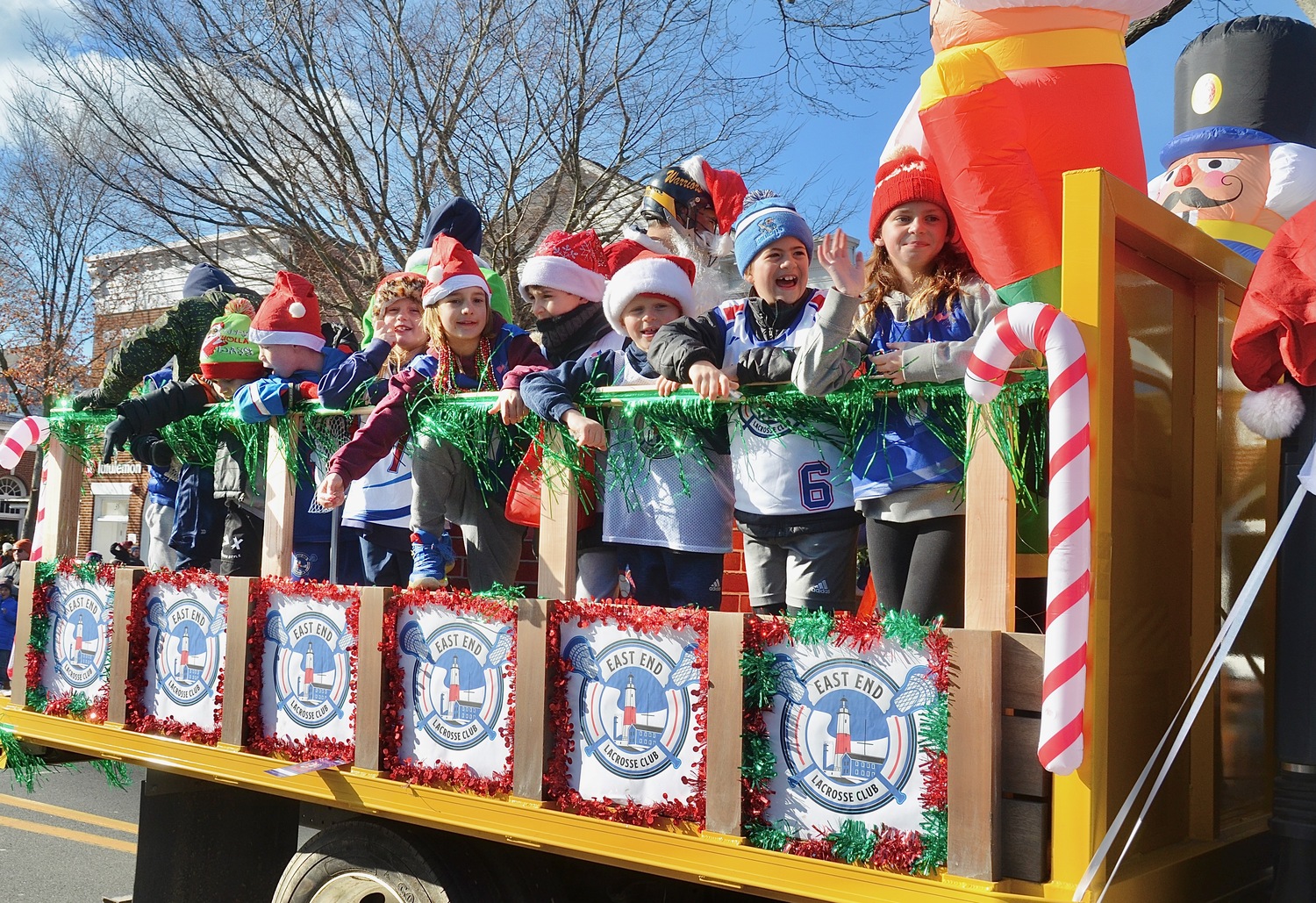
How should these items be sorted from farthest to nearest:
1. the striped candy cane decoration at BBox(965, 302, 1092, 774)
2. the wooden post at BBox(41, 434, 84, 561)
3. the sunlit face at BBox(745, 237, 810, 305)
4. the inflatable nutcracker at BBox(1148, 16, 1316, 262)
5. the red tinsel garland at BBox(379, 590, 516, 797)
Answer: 1. the inflatable nutcracker at BBox(1148, 16, 1316, 262)
2. the wooden post at BBox(41, 434, 84, 561)
3. the sunlit face at BBox(745, 237, 810, 305)
4. the red tinsel garland at BBox(379, 590, 516, 797)
5. the striped candy cane decoration at BBox(965, 302, 1092, 774)

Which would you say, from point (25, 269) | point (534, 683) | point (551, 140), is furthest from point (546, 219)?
point (25, 269)

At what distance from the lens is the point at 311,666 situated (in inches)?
141

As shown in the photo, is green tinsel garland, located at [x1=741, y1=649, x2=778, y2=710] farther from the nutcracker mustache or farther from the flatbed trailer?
the nutcracker mustache

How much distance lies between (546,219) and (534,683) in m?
9.87

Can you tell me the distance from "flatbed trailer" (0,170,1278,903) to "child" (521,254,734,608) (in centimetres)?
24

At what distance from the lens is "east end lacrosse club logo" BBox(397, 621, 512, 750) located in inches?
123

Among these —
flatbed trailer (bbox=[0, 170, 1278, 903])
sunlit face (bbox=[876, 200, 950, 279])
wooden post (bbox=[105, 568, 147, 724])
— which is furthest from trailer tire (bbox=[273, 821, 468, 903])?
sunlit face (bbox=[876, 200, 950, 279])

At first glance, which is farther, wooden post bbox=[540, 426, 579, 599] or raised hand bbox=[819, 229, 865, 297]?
wooden post bbox=[540, 426, 579, 599]

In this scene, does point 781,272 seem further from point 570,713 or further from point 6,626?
point 6,626

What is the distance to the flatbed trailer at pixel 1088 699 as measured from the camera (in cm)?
233

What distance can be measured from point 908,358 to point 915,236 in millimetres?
654

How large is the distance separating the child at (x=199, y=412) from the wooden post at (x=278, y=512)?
0.57 metres

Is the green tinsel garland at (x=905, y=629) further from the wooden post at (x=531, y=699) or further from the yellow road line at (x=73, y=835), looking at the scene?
the yellow road line at (x=73, y=835)

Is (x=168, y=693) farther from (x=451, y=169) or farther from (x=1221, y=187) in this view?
(x=451, y=169)
